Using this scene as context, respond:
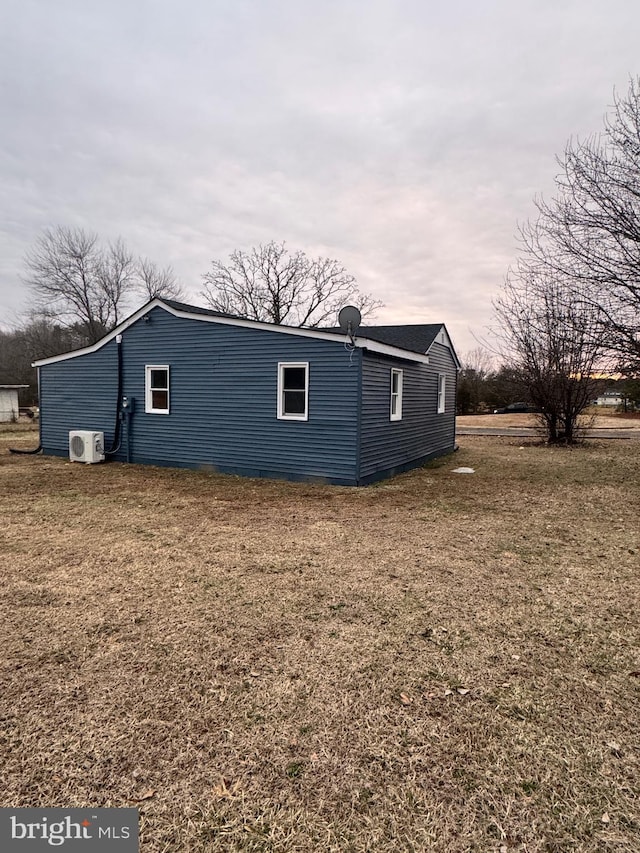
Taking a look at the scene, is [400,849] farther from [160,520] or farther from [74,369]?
[74,369]

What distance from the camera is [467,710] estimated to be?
239 cm

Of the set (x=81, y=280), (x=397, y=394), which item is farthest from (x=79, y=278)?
(x=397, y=394)

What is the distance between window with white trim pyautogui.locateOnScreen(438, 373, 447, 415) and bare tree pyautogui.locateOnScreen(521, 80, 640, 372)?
5035 millimetres

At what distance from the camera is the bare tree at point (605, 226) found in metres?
8.65

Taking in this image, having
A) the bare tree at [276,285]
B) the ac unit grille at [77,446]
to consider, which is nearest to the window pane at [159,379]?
the ac unit grille at [77,446]

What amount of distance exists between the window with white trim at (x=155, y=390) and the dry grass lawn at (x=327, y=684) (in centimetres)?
567

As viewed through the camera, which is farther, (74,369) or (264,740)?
(74,369)

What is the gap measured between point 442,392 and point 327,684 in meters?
12.6

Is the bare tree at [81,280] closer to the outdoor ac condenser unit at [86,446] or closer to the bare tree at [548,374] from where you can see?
the outdoor ac condenser unit at [86,446]

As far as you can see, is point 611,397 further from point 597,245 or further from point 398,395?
point 398,395

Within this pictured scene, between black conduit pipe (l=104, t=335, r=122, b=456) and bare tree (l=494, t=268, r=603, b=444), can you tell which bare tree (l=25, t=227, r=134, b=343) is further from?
bare tree (l=494, t=268, r=603, b=444)

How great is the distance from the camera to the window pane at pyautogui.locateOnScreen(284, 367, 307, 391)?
9336 millimetres

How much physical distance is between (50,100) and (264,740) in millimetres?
15075

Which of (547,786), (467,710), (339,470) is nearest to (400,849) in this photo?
(547,786)
